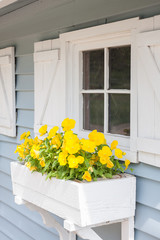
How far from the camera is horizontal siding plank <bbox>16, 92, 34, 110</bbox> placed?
3.65 meters

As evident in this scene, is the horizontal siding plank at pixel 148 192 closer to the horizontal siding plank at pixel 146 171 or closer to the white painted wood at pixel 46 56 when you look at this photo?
the horizontal siding plank at pixel 146 171

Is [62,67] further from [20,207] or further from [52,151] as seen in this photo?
[20,207]

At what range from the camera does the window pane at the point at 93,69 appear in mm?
2764

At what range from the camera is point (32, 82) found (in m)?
3.61

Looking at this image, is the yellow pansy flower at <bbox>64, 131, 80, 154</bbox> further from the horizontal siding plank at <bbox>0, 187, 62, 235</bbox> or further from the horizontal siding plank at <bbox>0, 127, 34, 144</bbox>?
the horizontal siding plank at <bbox>0, 127, 34, 144</bbox>

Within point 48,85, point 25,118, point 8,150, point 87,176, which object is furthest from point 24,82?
point 87,176

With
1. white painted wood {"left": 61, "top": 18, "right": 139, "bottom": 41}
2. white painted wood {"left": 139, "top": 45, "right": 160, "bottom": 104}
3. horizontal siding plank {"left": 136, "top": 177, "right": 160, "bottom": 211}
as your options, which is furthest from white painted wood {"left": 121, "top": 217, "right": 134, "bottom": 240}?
white painted wood {"left": 61, "top": 18, "right": 139, "bottom": 41}

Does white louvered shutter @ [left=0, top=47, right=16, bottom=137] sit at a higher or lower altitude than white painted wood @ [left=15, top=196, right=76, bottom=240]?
higher

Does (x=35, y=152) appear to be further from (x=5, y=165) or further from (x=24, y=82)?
(x=5, y=165)

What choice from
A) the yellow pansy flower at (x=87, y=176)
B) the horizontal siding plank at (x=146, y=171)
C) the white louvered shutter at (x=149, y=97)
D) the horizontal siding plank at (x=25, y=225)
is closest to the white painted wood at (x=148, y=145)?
the white louvered shutter at (x=149, y=97)

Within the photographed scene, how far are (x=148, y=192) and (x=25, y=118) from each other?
1731 mm

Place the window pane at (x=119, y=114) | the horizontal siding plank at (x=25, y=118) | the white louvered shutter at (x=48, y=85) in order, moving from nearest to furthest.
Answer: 1. the window pane at (x=119, y=114)
2. the white louvered shutter at (x=48, y=85)
3. the horizontal siding plank at (x=25, y=118)

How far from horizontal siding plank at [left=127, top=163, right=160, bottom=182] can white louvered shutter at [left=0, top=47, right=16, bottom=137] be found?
180 centimetres

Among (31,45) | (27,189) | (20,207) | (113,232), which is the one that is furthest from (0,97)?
(113,232)
